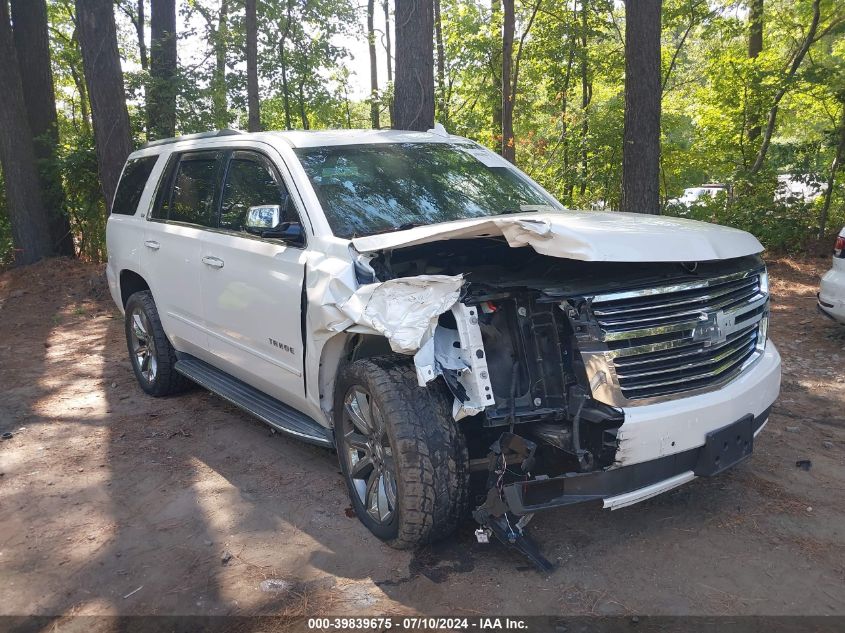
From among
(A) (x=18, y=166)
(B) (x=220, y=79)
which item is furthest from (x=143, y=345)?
(B) (x=220, y=79)

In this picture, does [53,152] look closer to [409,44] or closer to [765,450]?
[409,44]

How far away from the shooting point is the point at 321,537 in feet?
11.8

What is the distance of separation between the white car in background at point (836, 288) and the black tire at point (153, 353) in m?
5.44

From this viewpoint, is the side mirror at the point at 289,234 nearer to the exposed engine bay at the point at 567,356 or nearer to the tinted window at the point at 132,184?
the exposed engine bay at the point at 567,356

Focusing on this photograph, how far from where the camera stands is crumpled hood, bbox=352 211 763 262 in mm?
2982

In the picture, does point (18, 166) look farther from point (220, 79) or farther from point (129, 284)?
point (129, 284)

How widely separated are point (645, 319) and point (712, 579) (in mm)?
1163

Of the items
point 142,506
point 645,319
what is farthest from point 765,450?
point 142,506

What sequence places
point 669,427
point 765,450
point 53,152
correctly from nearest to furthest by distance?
point 669,427 < point 765,450 < point 53,152

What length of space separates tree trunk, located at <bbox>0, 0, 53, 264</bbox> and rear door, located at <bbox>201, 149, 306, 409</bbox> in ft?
28.8

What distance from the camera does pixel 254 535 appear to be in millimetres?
3650

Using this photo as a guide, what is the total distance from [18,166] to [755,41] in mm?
13980

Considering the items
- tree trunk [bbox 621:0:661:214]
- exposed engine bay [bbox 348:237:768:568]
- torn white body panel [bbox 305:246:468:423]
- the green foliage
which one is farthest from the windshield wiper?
the green foliage

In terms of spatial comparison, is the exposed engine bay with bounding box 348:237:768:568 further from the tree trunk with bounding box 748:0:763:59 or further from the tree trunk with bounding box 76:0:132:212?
the tree trunk with bounding box 748:0:763:59
